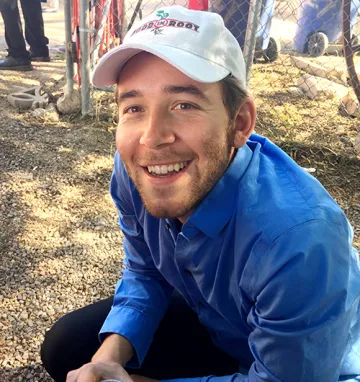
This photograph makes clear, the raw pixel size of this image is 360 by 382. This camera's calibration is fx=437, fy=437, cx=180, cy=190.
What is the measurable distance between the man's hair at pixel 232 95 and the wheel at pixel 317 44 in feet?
20.7

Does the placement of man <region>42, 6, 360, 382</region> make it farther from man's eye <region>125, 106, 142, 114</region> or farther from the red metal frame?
the red metal frame

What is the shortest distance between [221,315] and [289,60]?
20.2ft

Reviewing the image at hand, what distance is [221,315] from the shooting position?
54.5 inches

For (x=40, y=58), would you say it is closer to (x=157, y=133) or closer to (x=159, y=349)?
(x=159, y=349)

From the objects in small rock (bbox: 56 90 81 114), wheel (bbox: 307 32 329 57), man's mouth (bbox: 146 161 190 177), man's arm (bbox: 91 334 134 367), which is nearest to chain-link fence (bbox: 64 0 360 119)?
wheel (bbox: 307 32 329 57)

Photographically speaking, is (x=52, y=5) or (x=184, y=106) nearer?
(x=184, y=106)

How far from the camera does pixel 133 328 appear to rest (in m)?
1.56

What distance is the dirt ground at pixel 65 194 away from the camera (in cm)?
232

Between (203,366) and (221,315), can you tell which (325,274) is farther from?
(203,366)

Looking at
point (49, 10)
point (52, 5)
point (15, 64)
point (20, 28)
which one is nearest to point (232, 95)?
point (15, 64)

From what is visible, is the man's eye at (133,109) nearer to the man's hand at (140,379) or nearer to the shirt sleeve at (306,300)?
the shirt sleeve at (306,300)

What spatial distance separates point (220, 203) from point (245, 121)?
11.2 inches

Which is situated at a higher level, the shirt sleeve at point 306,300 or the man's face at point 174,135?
the man's face at point 174,135

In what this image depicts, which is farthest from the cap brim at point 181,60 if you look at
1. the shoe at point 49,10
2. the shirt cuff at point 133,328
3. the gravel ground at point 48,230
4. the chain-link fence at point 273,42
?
Answer: the shoe at point 49,10
